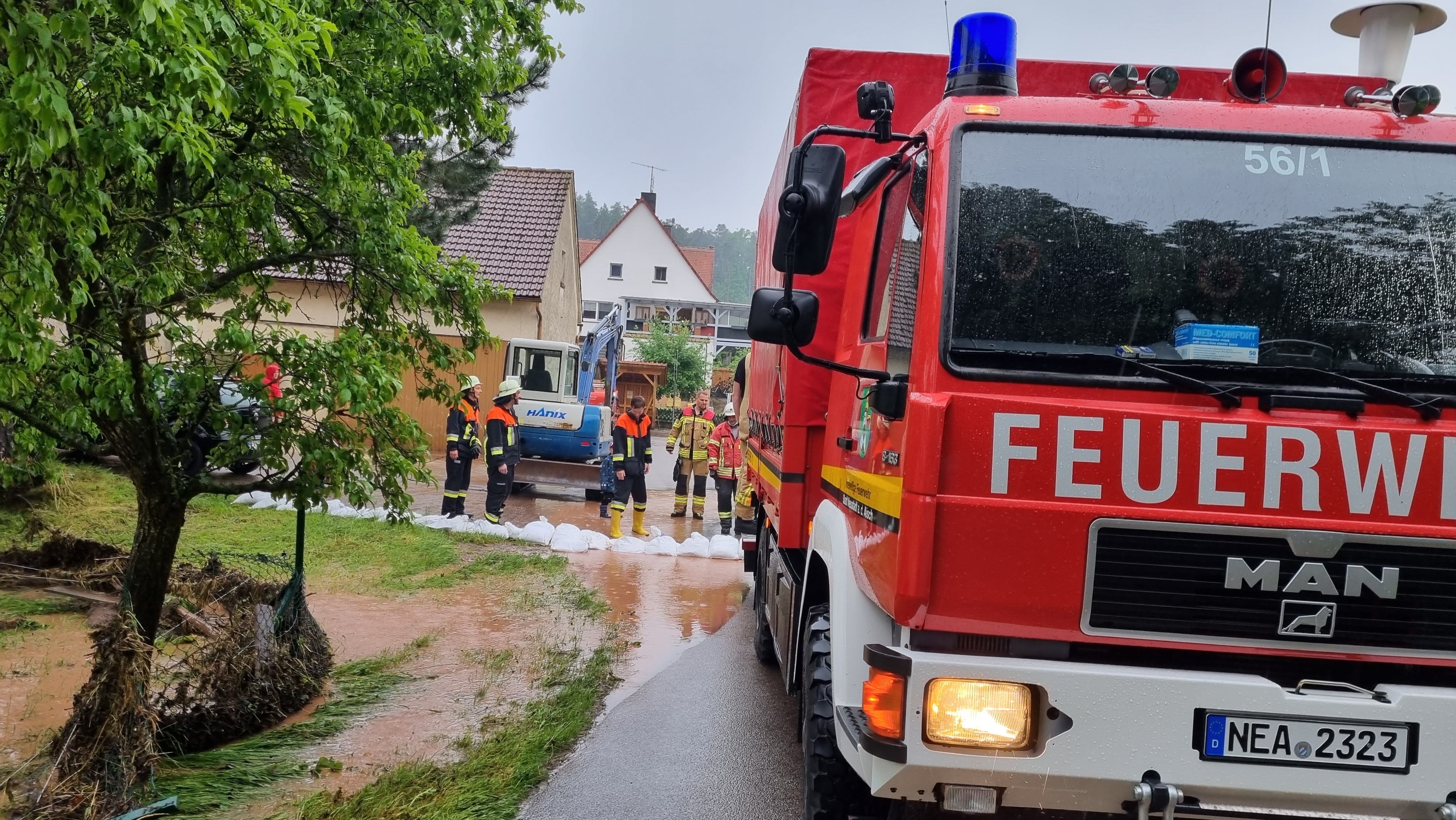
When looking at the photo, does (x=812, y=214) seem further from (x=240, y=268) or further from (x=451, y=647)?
(x=451, y=647)

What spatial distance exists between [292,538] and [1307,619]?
9677mm

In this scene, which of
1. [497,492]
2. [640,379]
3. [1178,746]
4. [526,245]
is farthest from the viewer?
[640,379]

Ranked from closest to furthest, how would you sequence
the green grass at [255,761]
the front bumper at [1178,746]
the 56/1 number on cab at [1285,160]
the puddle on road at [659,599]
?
the front bumper at [1178,746] → the 56/1 number on cab at [1285,160] → the green grass at [255,761] → the puddle on road at [659,599]

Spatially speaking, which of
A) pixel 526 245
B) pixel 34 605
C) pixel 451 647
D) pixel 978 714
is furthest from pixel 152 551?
pixel 526 245

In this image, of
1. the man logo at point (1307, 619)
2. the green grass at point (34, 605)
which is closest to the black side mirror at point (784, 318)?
the man logo at point (1307, 619)

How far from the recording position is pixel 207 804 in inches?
168

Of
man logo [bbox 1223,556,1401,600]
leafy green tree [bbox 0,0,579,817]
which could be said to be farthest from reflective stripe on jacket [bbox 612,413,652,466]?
man logo [bbox 1223,556,1401,600]

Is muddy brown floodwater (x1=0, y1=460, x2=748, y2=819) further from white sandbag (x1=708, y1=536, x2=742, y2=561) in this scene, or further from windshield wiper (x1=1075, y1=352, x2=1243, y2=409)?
windshield wiper (x1=1075, y1=352, x2=1243, y2=409)

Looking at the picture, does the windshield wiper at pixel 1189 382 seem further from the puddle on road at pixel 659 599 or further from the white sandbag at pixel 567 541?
the white sandbag at pixel 567 541

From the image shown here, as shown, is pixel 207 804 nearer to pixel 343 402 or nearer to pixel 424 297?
pixel 343 402

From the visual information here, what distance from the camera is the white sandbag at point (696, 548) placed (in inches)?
442

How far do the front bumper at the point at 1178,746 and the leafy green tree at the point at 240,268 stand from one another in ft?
8.97

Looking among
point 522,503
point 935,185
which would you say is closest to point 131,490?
point 522,503

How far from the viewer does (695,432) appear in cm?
1475
